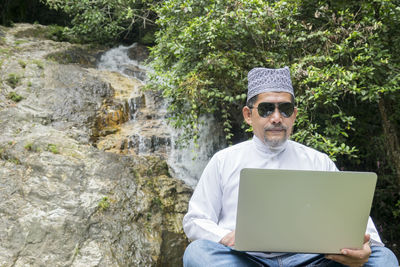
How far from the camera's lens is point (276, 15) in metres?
4.66

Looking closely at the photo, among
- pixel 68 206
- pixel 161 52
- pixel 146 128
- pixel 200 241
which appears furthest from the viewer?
pixel 146 128

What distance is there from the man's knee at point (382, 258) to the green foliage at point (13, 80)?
20.4 ft

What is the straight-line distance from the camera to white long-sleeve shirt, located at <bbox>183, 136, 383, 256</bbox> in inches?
80.6

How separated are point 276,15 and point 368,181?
3.49m

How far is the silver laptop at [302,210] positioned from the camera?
5.31ft

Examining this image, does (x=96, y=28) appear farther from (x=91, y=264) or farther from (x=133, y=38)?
(x=91, y=264)

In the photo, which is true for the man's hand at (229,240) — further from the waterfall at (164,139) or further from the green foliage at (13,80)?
the green foliage at (13,80)

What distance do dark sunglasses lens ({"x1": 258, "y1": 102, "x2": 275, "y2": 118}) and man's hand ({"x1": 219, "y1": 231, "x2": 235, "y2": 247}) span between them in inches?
29.7

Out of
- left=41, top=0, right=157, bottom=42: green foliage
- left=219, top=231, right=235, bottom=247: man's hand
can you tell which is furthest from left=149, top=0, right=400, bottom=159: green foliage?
left=41, top=0, right=157, bottom=42: green foliage

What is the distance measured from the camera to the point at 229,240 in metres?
1.79

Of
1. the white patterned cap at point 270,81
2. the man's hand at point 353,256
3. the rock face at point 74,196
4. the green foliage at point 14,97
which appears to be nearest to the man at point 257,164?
the white patterned cap at point 270,81

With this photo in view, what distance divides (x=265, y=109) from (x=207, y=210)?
2.28ft

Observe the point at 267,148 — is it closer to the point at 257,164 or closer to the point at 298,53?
the point at 257,164

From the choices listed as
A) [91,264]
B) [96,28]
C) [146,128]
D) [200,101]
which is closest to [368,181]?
[91,264]
